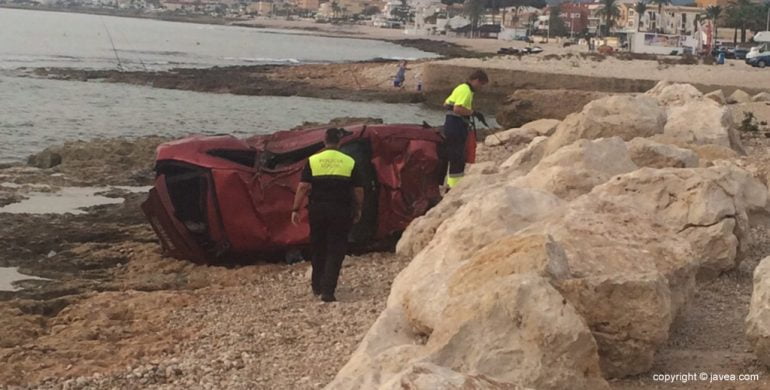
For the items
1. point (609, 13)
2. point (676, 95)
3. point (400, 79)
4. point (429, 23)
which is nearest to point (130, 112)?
point (400, 79)

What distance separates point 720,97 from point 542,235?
42.5 feet

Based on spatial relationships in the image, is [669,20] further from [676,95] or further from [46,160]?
[676,95]

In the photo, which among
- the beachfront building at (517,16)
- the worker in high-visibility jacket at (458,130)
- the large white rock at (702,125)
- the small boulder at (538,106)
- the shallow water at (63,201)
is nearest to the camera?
the worker in high-visibility jacket at (458,130)

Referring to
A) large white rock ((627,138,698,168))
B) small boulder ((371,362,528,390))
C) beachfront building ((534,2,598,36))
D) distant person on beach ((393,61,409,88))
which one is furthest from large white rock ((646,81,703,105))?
beachfront building ((534,2,598,36))

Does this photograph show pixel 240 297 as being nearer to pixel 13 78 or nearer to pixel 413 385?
pixel 413 385

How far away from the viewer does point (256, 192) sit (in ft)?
32.5

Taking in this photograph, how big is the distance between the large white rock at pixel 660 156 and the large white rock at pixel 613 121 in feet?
6.81

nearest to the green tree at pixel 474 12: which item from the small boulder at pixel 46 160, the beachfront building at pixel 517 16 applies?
the beachfront building at pixel 517 16

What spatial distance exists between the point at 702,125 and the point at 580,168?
17.4 ft

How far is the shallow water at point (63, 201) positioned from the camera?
14203mm

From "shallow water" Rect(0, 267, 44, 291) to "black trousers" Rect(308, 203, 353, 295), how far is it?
336 centimetres

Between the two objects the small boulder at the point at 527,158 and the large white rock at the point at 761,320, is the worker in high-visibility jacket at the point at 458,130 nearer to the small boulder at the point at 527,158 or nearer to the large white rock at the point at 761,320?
the small boulder at the point at 527,158

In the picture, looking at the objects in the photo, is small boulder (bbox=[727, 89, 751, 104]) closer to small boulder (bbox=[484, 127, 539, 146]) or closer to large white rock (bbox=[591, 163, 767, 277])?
small boulder (bbox=[484, 127, 539, 146])

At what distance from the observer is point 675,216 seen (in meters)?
6.94
